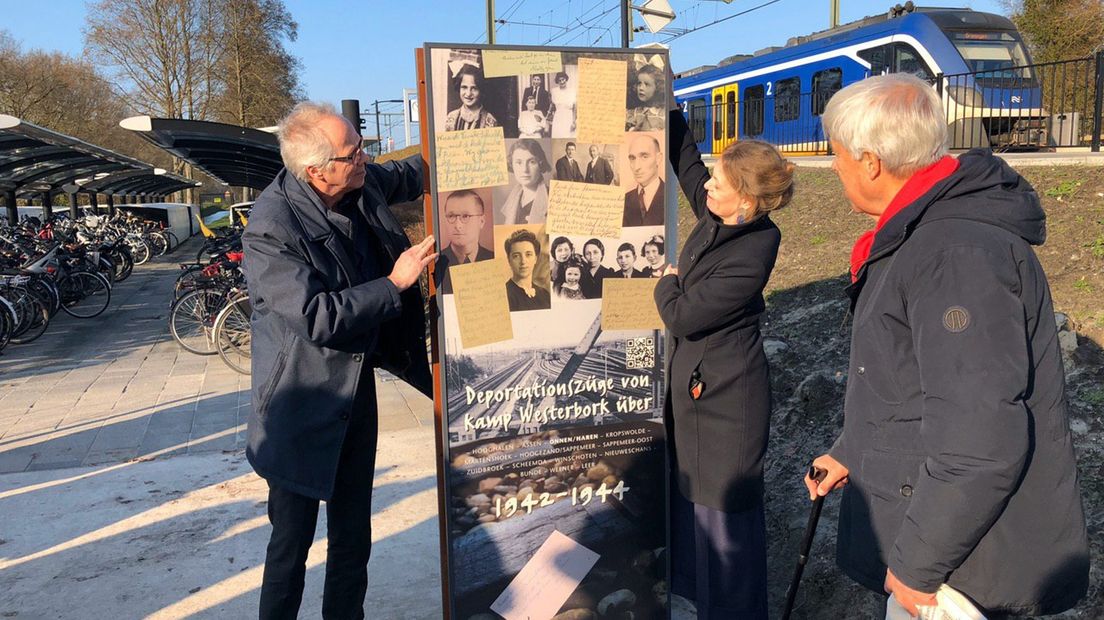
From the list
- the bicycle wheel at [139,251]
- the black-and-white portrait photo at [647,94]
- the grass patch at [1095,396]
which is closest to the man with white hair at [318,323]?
the black-and-white portrait photo at [647,94]

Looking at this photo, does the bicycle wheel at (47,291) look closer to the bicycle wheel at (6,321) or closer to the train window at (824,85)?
the bicycle wheel at (6,321)

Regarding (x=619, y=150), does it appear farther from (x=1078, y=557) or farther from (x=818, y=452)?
(x=818, y=452)

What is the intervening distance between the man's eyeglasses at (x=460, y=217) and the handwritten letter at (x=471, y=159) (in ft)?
0.26

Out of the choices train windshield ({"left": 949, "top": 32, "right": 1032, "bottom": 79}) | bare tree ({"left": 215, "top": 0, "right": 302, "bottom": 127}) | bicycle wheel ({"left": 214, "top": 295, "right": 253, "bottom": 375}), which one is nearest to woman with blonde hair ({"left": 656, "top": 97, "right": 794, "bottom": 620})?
bicycle wheel ({"left": 214, "top": 295, "right": 253, "bottom": 375})

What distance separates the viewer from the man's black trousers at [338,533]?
2587mm

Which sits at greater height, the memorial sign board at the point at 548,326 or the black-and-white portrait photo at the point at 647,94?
the black-and-white portrait photo at the point at 647,94

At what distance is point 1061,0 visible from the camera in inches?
823

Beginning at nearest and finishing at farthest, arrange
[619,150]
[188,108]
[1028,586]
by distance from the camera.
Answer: [1028,586] → [619,150] → [188,108]

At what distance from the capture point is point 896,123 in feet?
5.14

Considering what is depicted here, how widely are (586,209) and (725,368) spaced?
26.0 inches

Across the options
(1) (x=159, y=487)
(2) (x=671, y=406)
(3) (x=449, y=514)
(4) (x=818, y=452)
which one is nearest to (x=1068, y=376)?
(4) (x=818, y=452)

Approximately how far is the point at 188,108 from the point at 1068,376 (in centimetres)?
3585

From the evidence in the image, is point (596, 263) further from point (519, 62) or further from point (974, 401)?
point (974, 401)

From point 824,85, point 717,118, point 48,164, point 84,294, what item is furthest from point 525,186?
point 717,118
